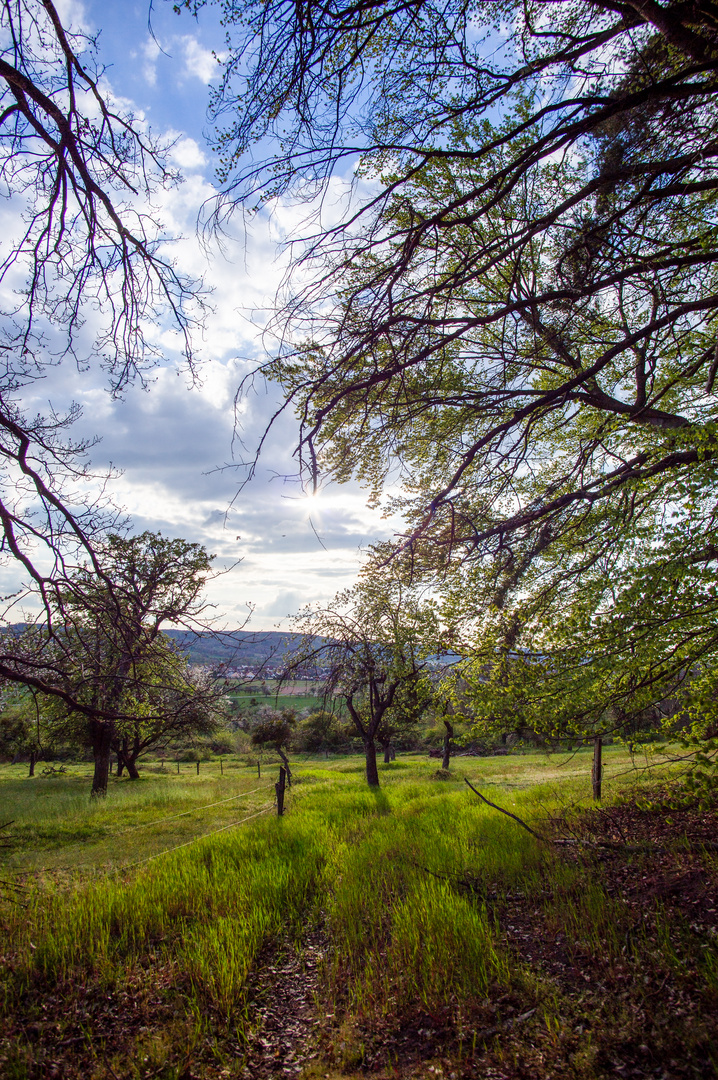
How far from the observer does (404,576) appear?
6395 mm

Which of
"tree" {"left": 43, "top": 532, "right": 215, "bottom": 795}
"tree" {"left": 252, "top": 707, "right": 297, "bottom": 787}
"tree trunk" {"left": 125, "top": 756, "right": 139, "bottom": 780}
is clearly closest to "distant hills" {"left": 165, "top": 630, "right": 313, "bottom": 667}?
"tree" {"left": 43, "top": 532, "right": 215, "bottom": 795}

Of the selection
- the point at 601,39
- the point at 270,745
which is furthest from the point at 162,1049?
the point at 270,745

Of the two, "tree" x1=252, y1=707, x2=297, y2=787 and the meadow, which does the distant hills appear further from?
"tree" x1=252, y1=707, x2=297, y2=787

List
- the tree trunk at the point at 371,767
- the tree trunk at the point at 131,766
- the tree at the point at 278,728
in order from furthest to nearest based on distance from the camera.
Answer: the tree at the point at 278,728 < the tree trunk at the point at 131,766 < the tree trunk at the point at 371,767

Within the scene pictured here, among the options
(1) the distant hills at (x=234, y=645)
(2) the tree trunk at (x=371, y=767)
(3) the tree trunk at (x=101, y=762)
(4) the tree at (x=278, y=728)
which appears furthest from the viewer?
(4) the tree at (x=278, y=728)

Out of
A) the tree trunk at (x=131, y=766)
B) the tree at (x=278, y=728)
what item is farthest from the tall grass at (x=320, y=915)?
the tree at (x=278, y=728)

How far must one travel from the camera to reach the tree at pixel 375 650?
665cm

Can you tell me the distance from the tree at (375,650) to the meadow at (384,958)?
280cm

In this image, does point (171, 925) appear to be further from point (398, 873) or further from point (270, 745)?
point (270, 745)

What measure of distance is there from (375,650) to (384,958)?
8.83m

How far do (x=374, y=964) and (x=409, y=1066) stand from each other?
116cm

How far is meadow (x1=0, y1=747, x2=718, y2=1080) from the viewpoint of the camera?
3.20 m

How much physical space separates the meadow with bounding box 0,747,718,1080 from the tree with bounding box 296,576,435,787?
280 cm

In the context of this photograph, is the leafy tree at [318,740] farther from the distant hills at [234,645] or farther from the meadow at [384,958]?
the distant hills at [234,645]
